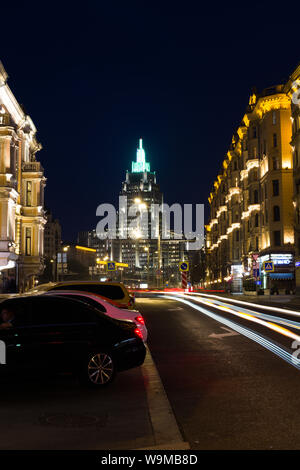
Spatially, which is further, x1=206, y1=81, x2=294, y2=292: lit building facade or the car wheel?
x1=206, y1=81, x2=294, y2=292: lit building facade

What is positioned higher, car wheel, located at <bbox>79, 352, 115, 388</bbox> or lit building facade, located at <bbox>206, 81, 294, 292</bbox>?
lit building facade, located at <bbox>206, 81, 294, 292</bbox>

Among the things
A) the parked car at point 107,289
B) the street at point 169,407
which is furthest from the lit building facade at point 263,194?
the street at point 169,407

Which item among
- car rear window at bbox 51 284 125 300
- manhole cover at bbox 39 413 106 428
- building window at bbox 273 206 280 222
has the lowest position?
manhole cover at bbox 39 413 106 428

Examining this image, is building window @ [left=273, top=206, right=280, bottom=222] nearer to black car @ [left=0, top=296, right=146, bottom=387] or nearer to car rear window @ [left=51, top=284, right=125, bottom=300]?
car rear window @ [left=51, top=284, right=125, bottom=300]

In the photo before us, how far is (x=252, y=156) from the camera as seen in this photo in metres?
69.2

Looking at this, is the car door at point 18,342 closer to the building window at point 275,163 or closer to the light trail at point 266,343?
the light trail at point 266,343

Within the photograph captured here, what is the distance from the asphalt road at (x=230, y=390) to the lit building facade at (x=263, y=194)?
105ft

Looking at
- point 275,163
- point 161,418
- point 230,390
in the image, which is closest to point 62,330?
point 161,418

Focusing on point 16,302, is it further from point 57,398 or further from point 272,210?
point 272,210

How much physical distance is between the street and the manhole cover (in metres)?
0.01

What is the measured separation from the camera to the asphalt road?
6160 millimetres

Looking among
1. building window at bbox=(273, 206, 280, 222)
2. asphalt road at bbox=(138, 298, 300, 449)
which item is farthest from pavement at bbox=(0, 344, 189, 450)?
building window at bbox=(273, 206, 280, 222)

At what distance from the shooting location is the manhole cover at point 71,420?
664 centimetres
